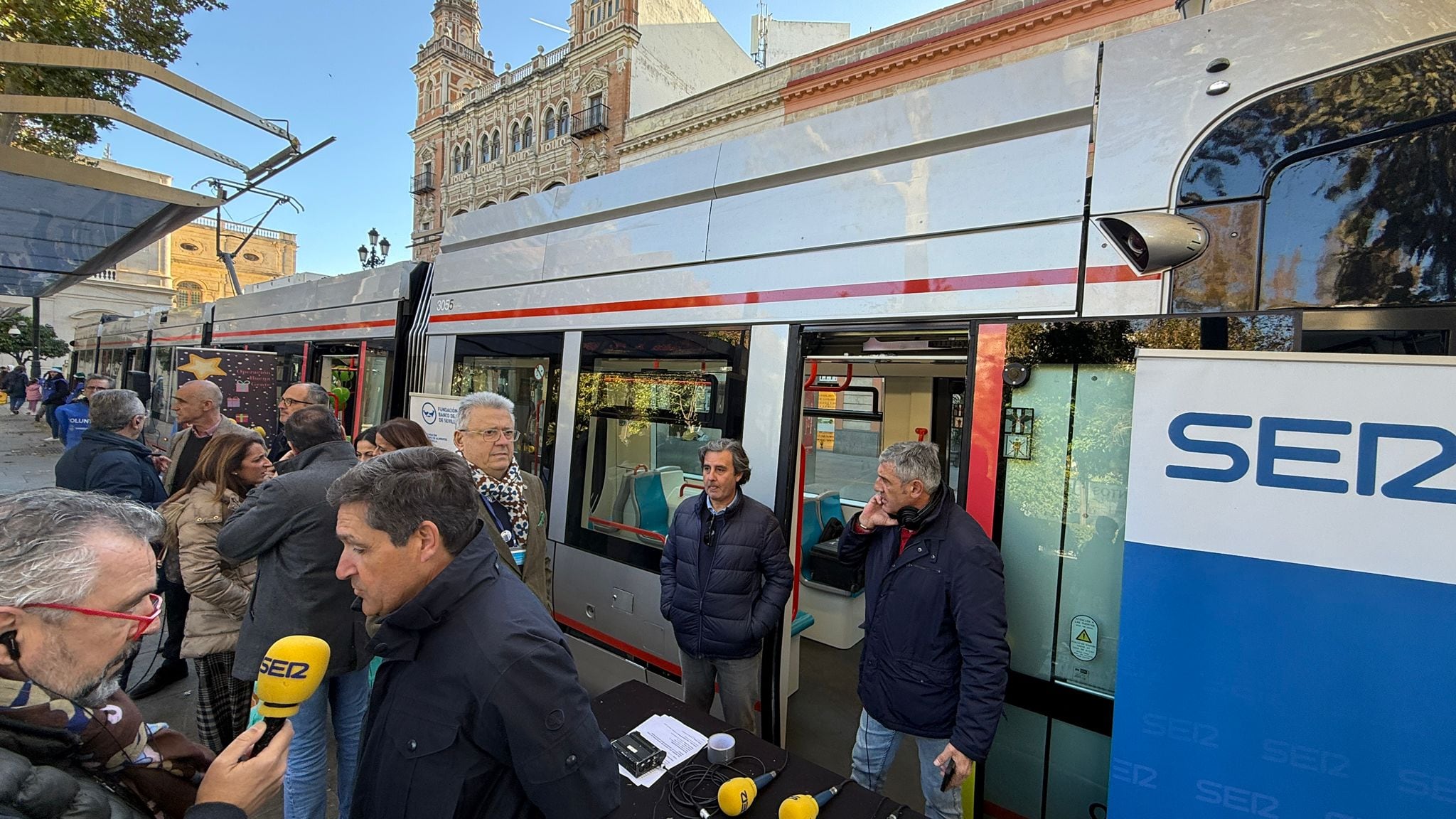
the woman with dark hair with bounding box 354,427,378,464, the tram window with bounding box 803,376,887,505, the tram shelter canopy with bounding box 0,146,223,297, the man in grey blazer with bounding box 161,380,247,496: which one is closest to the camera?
the tram shelter canopy with bounding box 0,146,223,297

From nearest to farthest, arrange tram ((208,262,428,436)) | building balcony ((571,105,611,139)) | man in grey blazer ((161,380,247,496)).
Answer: man in grey blazer ((161,380,247,496)), tram ((208,262,428,436)), building balcony ((571,105,611,139))

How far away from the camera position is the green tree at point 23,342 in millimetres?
25016

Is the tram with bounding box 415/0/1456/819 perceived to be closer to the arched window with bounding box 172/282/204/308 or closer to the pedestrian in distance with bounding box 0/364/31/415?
the pedestrian in distance with bounding box 0/364/31/415

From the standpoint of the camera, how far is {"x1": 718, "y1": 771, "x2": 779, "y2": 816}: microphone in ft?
5.89

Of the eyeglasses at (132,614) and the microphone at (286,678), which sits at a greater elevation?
the eyeglasses at (132,614)

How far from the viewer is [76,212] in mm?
4289

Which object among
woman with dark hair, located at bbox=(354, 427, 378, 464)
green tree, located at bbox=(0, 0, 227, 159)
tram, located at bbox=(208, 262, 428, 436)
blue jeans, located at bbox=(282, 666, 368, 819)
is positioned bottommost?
blue jeans, located at bbox=(282, 666, 368, 819)

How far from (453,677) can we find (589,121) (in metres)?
31.1

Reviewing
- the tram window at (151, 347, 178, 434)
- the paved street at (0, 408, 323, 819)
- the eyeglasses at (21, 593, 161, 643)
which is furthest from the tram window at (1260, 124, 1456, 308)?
the tram window at (151, 347, 178, 434)

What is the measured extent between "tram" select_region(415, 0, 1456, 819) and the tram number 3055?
323mm

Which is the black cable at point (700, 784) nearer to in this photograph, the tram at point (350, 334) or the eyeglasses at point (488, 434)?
the eyeglasses at point (488, 434)

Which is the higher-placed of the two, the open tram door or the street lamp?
the street lamp

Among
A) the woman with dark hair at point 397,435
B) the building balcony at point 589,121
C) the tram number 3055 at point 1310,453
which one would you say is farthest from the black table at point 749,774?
the building balcony at point 589,121

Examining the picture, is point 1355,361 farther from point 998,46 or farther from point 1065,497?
point 998,46
